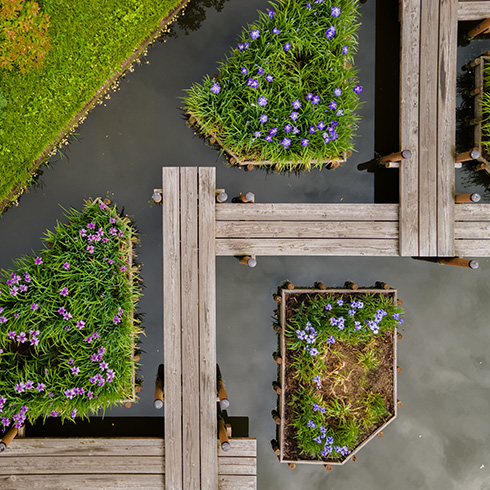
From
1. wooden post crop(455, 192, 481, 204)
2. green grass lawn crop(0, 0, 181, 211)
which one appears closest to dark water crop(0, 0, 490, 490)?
green grass lawn crop(0, 0, 181, 211)

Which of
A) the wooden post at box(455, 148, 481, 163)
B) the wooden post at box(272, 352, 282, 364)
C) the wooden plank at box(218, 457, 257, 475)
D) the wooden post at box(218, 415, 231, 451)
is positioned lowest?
the wooden plank at box(218, 457, 257, 475)

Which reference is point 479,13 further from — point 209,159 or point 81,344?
point 81,344

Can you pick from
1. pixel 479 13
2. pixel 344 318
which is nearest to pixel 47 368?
pixel 344 318

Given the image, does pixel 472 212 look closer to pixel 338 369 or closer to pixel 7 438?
pixel 338 369

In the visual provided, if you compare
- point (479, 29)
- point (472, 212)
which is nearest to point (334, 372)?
point (472, 212)

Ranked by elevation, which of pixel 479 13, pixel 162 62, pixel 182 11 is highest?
pixel 182 11

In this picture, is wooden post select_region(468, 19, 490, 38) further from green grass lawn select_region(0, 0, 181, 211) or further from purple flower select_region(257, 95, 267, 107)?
green grass lawn select_region(0, 0, 181, 211)
